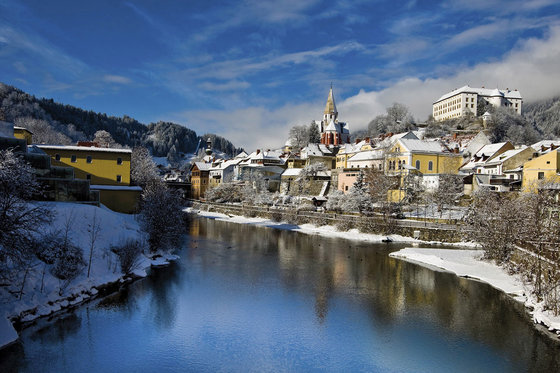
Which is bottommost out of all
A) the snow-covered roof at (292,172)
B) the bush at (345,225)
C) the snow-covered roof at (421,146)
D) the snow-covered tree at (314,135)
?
the bush at (345,225)

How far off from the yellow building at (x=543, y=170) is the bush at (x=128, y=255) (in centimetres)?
3101

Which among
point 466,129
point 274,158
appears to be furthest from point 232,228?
point 466,129

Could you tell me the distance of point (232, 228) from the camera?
3997 cm

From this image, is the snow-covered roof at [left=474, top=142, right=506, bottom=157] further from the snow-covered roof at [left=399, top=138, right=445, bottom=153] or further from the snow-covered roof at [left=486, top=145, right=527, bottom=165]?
the snow-covered roof at [left=399, top=138, right=445, bottom=153]

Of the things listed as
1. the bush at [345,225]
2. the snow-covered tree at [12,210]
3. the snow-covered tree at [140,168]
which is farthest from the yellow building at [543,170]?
the snow-covered tree at [140,168]

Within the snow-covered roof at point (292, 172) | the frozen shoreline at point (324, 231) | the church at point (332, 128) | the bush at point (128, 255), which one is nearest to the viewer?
the bush at point (128, 255)

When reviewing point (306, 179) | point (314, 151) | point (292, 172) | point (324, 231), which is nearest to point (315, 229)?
point (324, 231)

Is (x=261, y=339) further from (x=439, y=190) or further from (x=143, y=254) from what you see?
(x=439, y=190)

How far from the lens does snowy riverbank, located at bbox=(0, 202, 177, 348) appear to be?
13.2m

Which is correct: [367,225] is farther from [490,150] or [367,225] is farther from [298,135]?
[298,135]

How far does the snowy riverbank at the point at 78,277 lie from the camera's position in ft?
43.3

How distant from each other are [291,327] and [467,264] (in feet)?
46.2

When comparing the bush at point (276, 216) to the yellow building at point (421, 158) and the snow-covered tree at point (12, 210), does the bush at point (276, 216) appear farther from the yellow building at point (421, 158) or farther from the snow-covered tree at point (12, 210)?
the snow-covered tree at point (12, 210)

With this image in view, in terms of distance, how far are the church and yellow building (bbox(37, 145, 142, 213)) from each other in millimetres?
51561
